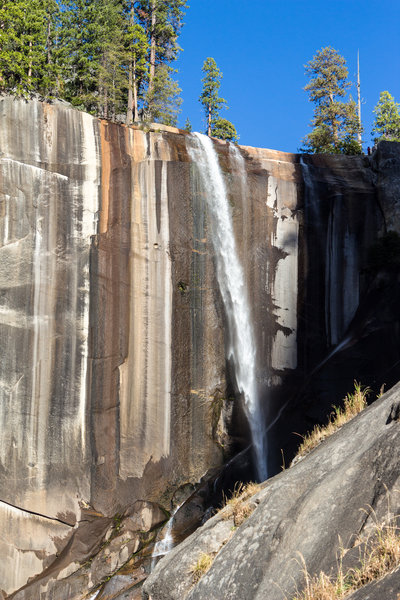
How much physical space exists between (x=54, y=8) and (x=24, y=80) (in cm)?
889

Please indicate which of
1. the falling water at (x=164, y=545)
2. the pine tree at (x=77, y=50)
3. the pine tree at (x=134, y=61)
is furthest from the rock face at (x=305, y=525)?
the pine tree at (x=77, y=50)

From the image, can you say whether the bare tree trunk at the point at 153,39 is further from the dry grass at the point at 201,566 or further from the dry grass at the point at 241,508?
the dry grass at the point at 201,566

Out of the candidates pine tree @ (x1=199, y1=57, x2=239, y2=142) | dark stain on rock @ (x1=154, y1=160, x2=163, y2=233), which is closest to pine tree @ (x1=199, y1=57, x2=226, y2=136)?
pine tree @ (x1=199, y1=57, x2=239, y2=142)

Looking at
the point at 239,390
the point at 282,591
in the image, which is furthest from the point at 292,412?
the point at 282,591

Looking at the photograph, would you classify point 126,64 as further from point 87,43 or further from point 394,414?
point 394,414

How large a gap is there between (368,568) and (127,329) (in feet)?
33.5

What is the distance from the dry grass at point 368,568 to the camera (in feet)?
11.7

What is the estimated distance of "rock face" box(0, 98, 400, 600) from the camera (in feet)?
40.5

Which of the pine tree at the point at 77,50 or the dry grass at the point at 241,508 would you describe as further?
the pine tree at the point at 77,50

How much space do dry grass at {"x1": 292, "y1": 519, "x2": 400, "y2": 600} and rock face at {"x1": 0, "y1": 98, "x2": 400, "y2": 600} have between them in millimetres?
7237

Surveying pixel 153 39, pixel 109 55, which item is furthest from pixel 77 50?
pixel 109 55

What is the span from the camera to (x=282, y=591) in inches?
177

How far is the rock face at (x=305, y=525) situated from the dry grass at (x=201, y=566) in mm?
72

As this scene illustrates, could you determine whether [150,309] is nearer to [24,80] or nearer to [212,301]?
[212,301]
